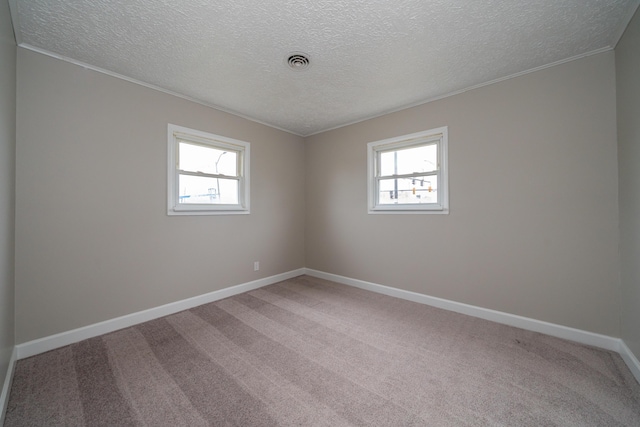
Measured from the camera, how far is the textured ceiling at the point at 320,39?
1.63 meters

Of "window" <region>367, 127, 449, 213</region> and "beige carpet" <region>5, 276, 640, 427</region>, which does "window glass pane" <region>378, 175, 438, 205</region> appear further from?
"beige carpet" <region>5, 276, 640, 427</region>

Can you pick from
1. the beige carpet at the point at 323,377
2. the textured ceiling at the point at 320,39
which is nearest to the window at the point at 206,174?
the textured ceiling at the point at 320,39

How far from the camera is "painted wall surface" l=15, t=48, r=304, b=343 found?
77.9 inches

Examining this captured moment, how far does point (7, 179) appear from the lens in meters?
1.64

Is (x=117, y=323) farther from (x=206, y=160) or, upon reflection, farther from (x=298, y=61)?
(x=298, y=61)

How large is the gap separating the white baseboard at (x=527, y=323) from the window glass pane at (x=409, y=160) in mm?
1607

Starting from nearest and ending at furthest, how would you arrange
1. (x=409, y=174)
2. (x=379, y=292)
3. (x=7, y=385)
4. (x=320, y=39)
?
(x=7, y=385)
(x=320, y=39)
(x=409, y=174)
(x=379, y=292)

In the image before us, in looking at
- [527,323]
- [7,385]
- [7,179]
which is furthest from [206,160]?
[527,323]

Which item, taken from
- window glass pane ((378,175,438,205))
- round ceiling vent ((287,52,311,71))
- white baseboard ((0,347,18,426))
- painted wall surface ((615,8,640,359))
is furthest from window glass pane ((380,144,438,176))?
white baseboard ((0,347,18,426))

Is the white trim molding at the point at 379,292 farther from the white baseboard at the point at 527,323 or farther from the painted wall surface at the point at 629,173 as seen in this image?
the painted wall surface at the point at 629,173

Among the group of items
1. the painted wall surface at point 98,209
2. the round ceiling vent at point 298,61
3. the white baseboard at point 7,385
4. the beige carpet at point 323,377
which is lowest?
the beige carpet at point 323,377

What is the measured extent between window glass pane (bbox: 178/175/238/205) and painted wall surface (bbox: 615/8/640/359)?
385 centimetres

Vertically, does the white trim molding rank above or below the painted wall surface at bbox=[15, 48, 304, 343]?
below

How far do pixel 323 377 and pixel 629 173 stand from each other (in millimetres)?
2705
